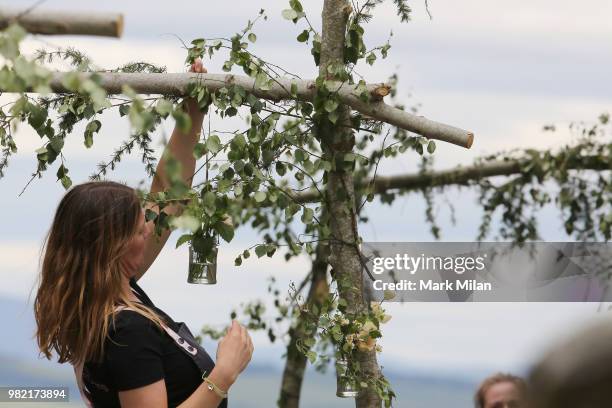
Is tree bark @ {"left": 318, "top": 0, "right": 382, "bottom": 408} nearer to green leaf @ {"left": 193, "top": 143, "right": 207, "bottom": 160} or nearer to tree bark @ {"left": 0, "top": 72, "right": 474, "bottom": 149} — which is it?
tree bark @ {"left": 0, "top": 72, "right": 474, "bottom": 149}

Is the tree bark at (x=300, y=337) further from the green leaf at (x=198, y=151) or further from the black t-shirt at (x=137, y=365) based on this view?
the black t-shirt at (x=137, y=365)

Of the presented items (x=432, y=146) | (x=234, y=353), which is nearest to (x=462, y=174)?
(x=432, y=146)

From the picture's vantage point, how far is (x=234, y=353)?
2.22 m

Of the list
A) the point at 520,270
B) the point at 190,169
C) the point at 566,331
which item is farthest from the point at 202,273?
the point at 566,331

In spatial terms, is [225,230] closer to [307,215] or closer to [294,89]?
[307,215]

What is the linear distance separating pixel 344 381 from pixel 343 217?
59 centimetres

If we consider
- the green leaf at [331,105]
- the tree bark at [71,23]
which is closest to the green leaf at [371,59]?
the green leaf at [331,105]

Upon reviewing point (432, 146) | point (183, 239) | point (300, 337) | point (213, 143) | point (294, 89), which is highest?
point (294, 89)

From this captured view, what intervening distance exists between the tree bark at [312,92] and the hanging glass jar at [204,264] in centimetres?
53

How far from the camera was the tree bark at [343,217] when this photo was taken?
11.8 feet

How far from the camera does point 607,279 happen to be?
191 inches

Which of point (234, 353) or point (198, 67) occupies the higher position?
point (198, 67)

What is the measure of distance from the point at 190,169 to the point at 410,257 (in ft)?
5.50

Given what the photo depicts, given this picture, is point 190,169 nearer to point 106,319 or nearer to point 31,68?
point 106,319
